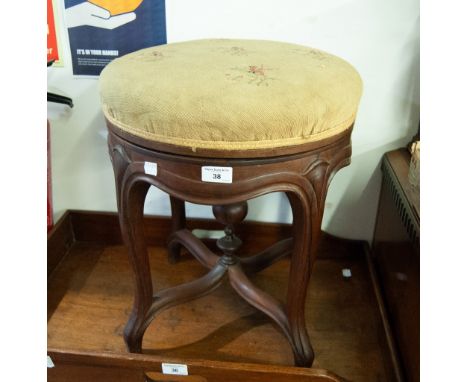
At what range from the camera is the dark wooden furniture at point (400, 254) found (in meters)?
0.76

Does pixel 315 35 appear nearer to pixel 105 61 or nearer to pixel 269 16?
pixel 269 16

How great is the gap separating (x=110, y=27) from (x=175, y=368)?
0.72 meters

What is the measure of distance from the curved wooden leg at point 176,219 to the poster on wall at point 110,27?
36cm

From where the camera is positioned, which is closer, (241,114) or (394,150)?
(241,114)

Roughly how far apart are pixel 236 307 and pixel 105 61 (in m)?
0.64

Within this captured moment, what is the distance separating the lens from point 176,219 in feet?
3.40

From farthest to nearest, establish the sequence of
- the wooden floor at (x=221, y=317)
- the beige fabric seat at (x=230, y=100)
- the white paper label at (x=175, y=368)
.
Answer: the wooden floor at (x=221, y=317), the white paper label at (x=175, y=368), the beige fabric seat at (x=230, y=100)

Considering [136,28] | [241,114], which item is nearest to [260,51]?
[241,114]

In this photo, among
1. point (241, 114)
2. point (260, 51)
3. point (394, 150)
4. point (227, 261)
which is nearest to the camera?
point (241, 114)

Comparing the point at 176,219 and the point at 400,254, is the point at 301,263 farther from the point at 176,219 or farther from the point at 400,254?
the point at 176,219

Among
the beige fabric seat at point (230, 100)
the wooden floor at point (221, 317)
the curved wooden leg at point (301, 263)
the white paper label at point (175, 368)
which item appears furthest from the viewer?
the wooden floor at point (221, 317)

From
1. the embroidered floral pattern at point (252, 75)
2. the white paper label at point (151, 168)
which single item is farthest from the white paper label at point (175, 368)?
the embroidered floral pattern at point (252, 75)

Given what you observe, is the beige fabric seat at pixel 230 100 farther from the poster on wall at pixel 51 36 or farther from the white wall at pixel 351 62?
the poster on wall at pixel 51 36

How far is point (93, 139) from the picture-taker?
1.07m
